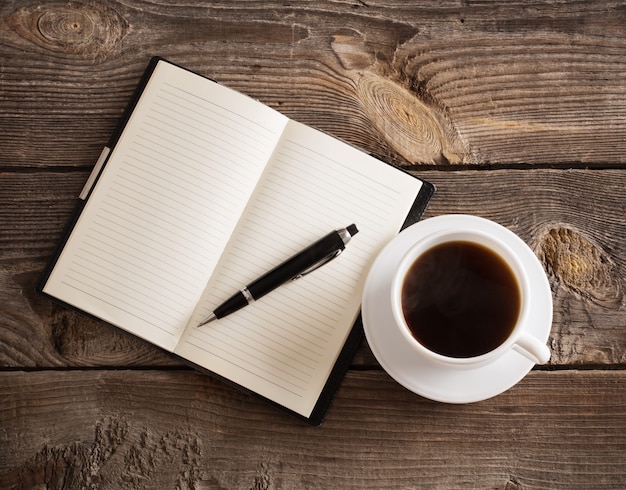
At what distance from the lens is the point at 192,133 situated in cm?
91

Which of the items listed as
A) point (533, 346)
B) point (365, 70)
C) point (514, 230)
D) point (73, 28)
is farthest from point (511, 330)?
point (73, 28)

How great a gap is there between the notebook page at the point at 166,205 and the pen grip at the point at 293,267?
7 cm

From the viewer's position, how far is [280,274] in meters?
0.87

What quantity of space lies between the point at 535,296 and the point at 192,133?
510mm

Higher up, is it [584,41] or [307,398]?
[584,41]

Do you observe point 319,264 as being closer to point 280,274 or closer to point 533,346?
point 280,274

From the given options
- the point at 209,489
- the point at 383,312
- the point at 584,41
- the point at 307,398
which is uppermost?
the point at 584,41

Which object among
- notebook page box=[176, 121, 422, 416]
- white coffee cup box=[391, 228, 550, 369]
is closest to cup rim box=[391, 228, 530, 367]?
white coffee cup box=[391, 228, 550, 369]

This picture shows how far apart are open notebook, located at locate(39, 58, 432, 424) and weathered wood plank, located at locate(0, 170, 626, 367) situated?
5 centimetres

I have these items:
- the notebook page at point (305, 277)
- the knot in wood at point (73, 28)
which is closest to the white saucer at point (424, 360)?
the notebook page at point (305, 277)

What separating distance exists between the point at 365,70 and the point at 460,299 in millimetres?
380

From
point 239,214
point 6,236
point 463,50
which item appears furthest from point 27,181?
point 463,50

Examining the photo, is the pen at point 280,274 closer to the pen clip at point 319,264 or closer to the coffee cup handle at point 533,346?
the pen clip at point 319,264

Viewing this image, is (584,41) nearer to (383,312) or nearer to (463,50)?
(463,50)
